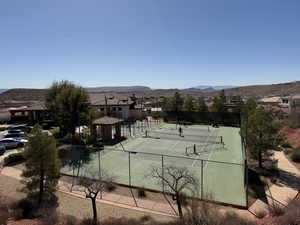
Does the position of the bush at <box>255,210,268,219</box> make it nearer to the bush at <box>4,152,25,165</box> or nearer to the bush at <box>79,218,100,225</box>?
Result: the bush at <box>79,218,100,225</box>

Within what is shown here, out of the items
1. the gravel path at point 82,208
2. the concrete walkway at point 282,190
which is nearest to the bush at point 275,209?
the concrete walkway at point 282,190

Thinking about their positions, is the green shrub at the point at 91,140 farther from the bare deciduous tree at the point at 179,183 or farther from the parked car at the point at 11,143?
the bare deciduous tree at the point at 179,183

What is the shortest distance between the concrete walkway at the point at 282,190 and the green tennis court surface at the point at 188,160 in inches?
36.9

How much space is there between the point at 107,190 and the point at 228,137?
2137 centimetres

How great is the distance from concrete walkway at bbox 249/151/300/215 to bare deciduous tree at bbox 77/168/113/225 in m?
8.66

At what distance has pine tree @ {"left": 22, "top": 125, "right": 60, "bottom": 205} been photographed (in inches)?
518

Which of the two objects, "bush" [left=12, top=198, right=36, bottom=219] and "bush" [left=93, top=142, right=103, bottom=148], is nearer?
"bush" [left=12, top=198, right=36, bottom=219]

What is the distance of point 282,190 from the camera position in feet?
49.1

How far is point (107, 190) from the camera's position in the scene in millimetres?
15148

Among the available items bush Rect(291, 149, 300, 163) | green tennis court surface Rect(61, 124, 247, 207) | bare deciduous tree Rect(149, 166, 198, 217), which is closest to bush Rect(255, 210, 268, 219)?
green tennis court surface Rect(61, 124, 247, 207)

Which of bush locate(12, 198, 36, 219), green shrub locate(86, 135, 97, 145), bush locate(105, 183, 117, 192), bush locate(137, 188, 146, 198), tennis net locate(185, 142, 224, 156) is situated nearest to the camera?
bush locate(12, 198, 36, 219)

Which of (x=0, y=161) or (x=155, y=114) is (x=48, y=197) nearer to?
(x=0, y=161)

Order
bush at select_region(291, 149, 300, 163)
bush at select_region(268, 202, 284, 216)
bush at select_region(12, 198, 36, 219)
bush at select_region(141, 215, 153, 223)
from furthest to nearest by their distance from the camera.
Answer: bush at select_region(291, 149, 300, 163), bush at select_region(12, 198, 36, 219), bush at select_region(268, 202, 284, 216), bush at select_region(141, 215, 153, 223)

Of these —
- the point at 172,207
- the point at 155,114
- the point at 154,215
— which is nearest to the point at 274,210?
the point at 172,207
